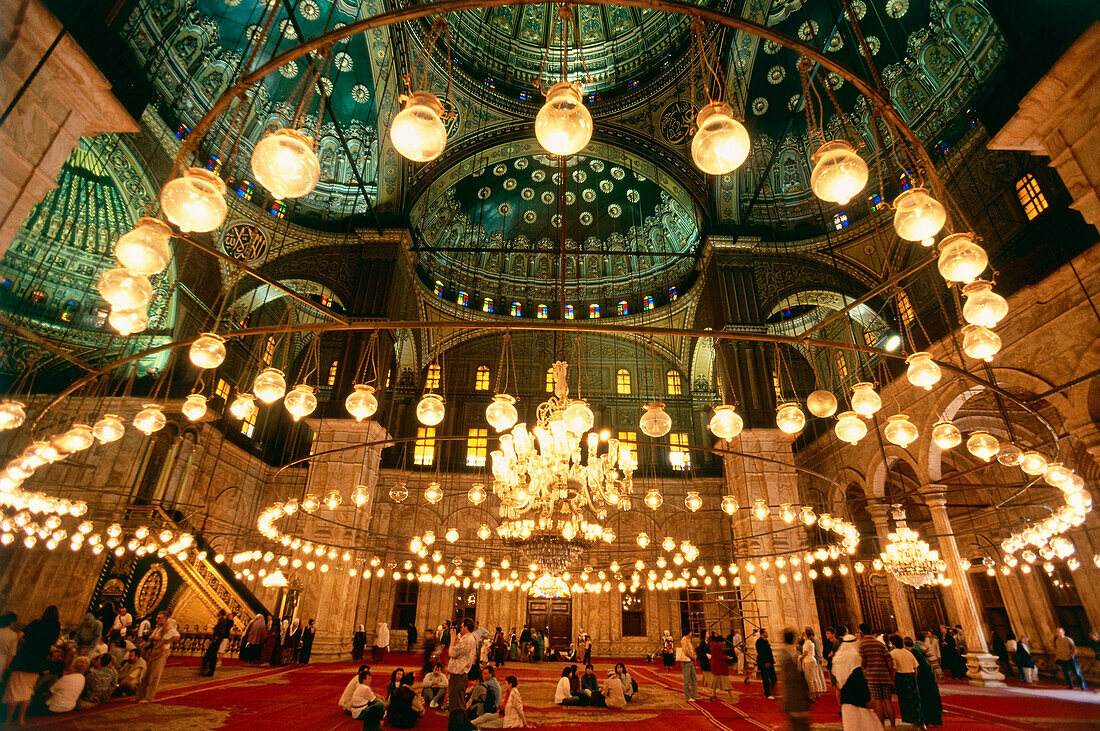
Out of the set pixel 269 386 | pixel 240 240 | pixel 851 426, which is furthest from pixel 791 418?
pixel 240 240

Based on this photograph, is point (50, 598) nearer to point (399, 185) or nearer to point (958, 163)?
point (399, 185)

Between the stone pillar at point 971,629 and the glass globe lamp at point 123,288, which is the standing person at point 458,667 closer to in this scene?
the glass globe lamp at point 123,288

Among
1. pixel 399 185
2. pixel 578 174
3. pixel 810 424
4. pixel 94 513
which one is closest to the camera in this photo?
pixel 94 513

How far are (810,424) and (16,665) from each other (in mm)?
16140

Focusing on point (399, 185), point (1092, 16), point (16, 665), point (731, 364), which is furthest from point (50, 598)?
point (1092, 16)

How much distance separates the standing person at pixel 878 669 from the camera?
17.4 ft

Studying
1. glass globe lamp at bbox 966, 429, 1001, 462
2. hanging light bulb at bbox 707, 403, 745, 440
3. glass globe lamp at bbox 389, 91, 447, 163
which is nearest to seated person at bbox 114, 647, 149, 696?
hanging light bulb at bbox 707, 403, 745, 440

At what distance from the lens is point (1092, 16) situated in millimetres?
3834

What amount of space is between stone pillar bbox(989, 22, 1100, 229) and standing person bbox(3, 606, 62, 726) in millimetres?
10086

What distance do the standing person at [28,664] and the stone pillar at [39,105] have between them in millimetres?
4129

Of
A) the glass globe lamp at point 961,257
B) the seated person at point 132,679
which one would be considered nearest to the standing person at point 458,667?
the seated person at point 132,679

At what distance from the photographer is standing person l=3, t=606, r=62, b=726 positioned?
4828mm

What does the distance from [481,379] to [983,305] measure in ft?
53.1

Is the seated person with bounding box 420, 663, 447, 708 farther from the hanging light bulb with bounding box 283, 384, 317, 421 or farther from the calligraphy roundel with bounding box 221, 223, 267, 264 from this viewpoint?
the calligraphy roundel with bounding box 221, 223, 267, 264
